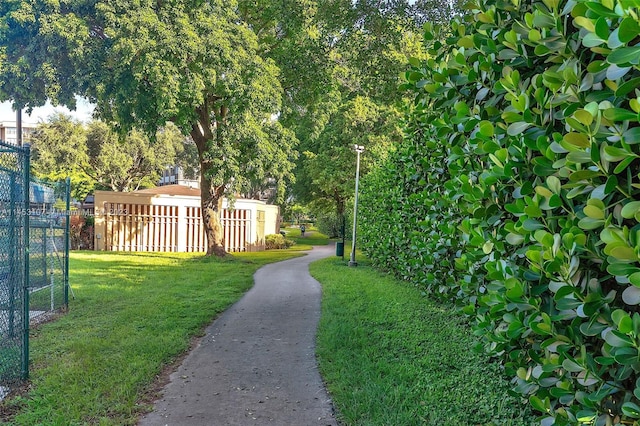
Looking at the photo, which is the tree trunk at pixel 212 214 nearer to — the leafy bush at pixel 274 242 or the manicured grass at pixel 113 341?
the manicured grass at pixel 113 341

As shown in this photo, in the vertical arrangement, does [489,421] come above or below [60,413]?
above

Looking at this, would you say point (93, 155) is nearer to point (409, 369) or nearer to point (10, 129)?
point (409, 369)

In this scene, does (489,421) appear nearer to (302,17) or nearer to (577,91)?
(577,91)

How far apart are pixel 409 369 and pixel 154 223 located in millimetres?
21014

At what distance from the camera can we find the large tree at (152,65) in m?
13.5

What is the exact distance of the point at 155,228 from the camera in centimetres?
2311

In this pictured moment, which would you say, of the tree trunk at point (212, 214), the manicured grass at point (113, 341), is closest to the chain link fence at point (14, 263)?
the manicured grass at point (113, 341)

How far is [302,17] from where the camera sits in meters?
7.97

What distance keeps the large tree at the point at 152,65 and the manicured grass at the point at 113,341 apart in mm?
5452

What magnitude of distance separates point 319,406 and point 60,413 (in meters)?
2.32

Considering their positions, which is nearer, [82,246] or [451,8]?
[451,8]

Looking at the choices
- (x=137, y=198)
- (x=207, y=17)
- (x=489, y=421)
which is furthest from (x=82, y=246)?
(x=489, y=421)

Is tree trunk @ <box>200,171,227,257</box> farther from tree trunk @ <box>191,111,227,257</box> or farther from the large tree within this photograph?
the large tree

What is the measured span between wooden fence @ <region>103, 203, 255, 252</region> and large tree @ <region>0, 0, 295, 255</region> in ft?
24.6
